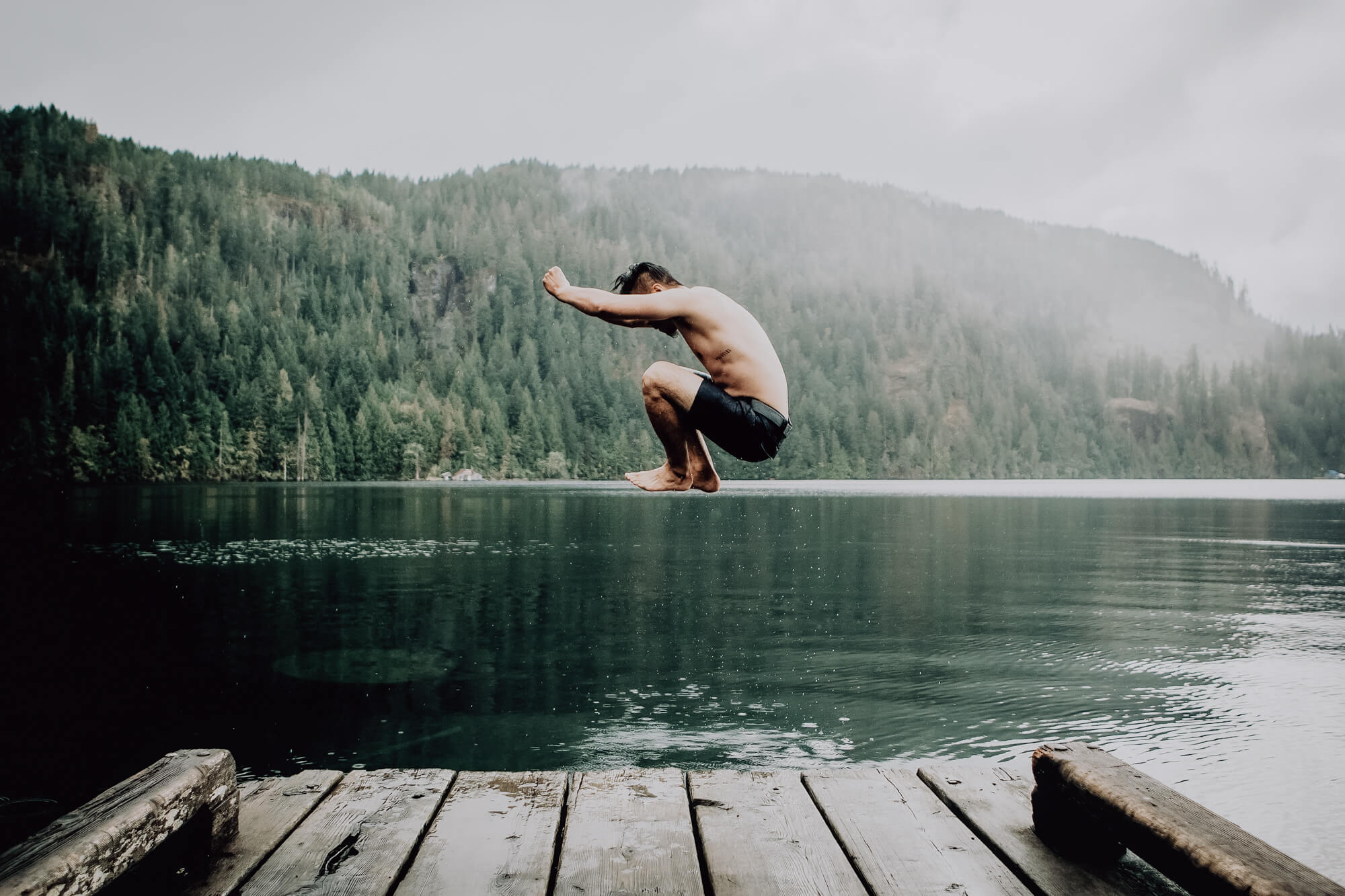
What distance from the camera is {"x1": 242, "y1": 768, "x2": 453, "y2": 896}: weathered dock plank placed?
3680 millimetres

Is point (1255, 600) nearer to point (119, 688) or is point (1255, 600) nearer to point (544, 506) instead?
point (119, 688)

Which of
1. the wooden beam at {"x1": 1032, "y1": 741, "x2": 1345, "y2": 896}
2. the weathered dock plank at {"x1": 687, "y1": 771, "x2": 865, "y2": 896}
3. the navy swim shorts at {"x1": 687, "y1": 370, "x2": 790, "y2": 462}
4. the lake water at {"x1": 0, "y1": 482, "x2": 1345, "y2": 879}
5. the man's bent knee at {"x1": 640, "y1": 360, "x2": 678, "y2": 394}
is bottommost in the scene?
the lake water at {"x1": 0, "y1": 482, "x2": 1345, "y2": 879}

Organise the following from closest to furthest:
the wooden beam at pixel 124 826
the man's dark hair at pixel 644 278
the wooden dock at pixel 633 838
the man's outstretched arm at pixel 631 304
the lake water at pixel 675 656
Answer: the wooden beam at pixel 124 826 < the wooden dock at pixel 633 838 < the man's outstretched arm at pixel 631 304 < the man's dark hair at pixel 644 278 < the lake water at pixel 675 656

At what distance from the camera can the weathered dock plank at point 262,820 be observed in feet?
12.2

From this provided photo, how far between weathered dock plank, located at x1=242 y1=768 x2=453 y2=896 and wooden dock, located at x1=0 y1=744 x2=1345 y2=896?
0.03 ft

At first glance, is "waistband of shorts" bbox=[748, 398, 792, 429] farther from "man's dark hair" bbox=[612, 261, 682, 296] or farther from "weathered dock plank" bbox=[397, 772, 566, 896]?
"weathered dock plank" bbox=[397, 772, 566, 896]

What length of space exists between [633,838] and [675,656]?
1912 centimetres

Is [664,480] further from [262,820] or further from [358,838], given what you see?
[262,820]

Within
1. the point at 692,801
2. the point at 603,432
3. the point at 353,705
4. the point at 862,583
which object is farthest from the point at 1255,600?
the point at 603,432

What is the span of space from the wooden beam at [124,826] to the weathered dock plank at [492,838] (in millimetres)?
879

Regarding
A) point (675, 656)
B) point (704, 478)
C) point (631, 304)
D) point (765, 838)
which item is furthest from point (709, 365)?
point (675, 656)

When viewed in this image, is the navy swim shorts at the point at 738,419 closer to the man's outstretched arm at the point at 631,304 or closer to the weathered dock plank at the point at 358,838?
the man's outstretched arm at the point at 631,304

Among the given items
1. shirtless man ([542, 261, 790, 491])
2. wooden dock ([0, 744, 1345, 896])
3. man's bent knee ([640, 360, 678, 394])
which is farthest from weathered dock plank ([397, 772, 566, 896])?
man's bent knee ([640, 360, 678, 394])

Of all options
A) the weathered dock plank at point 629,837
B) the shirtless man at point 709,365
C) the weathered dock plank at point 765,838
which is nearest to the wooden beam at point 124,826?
the weathered dock plank at point 629,837
